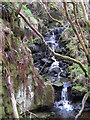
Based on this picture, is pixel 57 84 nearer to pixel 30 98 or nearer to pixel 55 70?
pixel 55 70

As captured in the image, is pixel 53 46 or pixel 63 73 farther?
pixel 53 46

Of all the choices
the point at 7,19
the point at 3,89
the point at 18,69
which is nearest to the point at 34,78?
the point at 18,69

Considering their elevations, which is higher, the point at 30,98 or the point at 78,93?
the point at 30,98

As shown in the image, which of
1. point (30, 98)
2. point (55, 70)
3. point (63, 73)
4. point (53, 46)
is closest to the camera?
point (30, 98)

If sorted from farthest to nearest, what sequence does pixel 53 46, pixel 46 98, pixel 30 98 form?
pixel 53 46, pixel 46 98, pixel 30 98

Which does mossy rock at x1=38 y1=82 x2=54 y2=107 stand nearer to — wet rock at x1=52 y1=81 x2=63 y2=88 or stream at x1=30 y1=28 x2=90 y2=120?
stream at x1=30 y1=28 x2=90 y2=120

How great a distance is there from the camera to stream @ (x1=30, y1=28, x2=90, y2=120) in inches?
197

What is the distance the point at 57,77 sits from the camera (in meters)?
7.23

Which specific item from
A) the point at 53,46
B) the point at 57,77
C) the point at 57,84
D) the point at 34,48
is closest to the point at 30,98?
the point at 57,84

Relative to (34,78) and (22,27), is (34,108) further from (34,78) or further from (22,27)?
(22,27)

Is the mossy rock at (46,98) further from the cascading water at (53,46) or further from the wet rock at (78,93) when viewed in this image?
the cascading water at (53,46)

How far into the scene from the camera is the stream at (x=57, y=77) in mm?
4992

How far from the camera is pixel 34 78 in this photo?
397 cm

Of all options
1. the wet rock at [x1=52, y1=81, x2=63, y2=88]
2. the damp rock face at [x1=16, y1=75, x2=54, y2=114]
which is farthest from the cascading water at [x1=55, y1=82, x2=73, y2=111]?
the damp rock face at [x1=16, y1=75, x2=54, y2=114]
